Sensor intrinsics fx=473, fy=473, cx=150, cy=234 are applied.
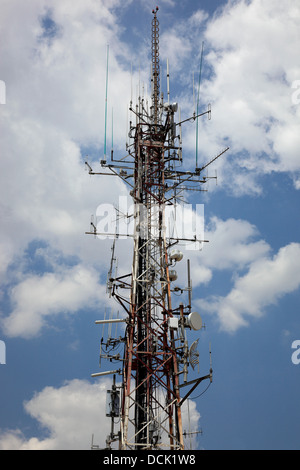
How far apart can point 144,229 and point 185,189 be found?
17.2 ft

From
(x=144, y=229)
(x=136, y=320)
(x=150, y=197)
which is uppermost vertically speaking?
(x=150, y=197)

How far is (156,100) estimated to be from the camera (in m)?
37.8

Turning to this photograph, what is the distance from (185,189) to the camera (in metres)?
35.8

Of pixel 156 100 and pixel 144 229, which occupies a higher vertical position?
pixel 156 100
